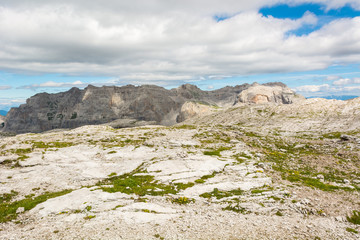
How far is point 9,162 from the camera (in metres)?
45.5

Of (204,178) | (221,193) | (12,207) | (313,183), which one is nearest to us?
(12,207)

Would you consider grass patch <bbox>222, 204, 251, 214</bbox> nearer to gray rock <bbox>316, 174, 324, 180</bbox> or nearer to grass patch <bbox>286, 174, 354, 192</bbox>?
grass patch <bbox>286, 174, 354, 192</bbox>

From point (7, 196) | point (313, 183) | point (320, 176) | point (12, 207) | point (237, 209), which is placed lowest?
point (320, 176)

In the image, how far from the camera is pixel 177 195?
92.7 feet

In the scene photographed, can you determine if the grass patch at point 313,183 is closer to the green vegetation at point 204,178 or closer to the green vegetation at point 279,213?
the green vegetation at point 279,213

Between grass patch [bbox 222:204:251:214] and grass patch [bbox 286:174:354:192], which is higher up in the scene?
grass patch [bbox 222:204:251:214]

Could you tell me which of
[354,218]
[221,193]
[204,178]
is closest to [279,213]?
[354,218]

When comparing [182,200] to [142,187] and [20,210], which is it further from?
[20,210]

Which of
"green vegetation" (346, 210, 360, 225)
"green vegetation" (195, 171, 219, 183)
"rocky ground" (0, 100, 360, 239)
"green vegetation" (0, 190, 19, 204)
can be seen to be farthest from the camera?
"green vegetation" (195, 171, 219, 183)

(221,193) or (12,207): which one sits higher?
(12,207)

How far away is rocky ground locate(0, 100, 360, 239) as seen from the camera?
67.7 ft

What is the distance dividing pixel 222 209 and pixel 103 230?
13266 millimetres

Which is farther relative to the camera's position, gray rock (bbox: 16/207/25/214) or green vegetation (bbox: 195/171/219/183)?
green vegetation (bbox: 195/171/219/183)

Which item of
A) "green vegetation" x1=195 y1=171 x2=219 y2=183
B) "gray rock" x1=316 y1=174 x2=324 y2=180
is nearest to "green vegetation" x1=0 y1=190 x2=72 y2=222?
"green vegetation" x1=195 y1=171 x2=219 y2=183
